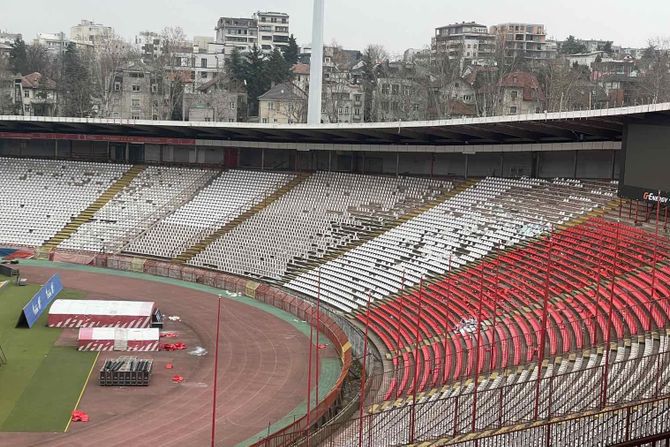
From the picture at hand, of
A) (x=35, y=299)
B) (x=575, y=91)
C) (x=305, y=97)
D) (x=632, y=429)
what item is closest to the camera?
(x=632, y=429)

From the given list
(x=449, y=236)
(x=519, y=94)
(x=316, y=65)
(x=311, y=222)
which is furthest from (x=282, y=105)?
(x=449, y=236)

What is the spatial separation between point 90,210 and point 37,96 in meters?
52.9

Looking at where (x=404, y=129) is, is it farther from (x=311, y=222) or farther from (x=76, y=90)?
(x=76, y=90)

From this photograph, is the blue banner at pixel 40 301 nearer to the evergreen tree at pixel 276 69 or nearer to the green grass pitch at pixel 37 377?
the green grass pitch at pixel 37 377

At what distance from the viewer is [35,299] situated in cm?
3675

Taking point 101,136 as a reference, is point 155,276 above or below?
below

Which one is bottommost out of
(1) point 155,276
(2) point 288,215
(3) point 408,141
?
(1) point 155,276

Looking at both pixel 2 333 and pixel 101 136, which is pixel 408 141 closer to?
pixel 101 136

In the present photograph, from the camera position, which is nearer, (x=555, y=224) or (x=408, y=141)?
(x=555, y=224)

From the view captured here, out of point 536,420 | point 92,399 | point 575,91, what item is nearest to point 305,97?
point 575,91

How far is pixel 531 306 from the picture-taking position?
95.9 feet

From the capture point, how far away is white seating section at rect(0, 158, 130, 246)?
5431 centimetres

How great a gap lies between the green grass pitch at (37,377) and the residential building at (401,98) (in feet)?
169

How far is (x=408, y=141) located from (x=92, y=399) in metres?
30.8
